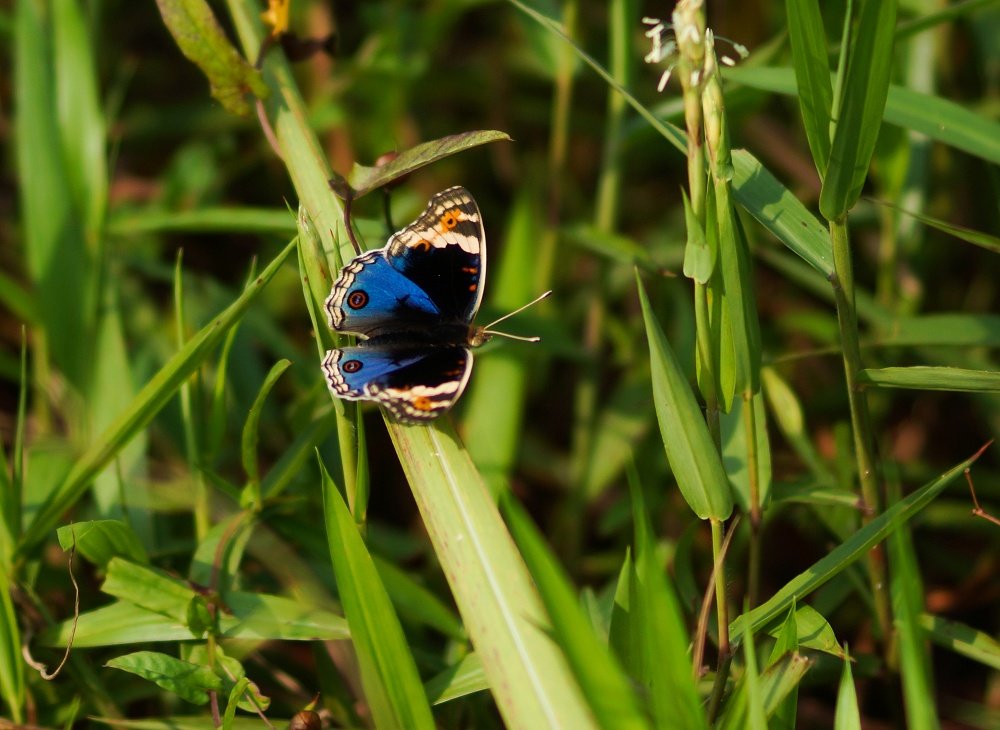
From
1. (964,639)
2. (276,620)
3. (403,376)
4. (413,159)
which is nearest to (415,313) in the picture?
(403,376)

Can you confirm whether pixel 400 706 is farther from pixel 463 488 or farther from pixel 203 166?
pixel 203 166

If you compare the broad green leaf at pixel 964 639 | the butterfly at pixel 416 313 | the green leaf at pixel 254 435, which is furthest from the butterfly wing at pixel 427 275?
the broad green leaf at pixel 964 639

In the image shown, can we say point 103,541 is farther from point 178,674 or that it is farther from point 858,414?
point 858,414

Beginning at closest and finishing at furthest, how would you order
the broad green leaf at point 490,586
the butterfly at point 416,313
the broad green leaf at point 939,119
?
the broad green leaf at point 490,586, the butterfly at point 416,313, the broad green leaf at point 939,119

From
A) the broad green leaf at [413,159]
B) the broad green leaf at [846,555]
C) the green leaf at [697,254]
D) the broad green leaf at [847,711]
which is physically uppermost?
the broad green leaf at [413,159]

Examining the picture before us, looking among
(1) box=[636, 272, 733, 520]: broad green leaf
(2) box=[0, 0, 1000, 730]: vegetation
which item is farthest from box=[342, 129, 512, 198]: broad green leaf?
(1) box=[636, 272, 733, 520]: broad green leaf

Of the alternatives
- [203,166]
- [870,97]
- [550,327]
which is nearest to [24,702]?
[550,327]

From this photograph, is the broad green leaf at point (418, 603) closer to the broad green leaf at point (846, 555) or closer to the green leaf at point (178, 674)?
the green leaf at point (178, 674)
